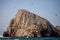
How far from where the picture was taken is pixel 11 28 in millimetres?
8562

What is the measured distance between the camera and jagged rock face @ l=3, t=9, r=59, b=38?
28.0ft

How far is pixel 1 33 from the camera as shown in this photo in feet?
28.3

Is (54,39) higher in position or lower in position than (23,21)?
lower

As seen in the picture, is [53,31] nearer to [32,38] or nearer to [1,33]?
[32,38]

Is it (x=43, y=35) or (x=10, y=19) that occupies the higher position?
(x=10, y=19)

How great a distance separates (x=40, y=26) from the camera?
28.5 feet

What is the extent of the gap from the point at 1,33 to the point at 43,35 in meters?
1.74

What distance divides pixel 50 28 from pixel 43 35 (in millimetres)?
424

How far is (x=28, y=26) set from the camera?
8.63 m

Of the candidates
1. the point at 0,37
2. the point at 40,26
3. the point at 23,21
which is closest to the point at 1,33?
the point at 0,37

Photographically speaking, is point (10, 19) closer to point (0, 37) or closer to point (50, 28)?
point (0, 37)

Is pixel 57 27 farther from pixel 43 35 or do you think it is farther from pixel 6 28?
pixel 6 28

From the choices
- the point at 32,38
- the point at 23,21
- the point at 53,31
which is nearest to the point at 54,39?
the point at 53,31

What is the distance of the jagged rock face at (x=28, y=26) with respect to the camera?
28.0 feet
